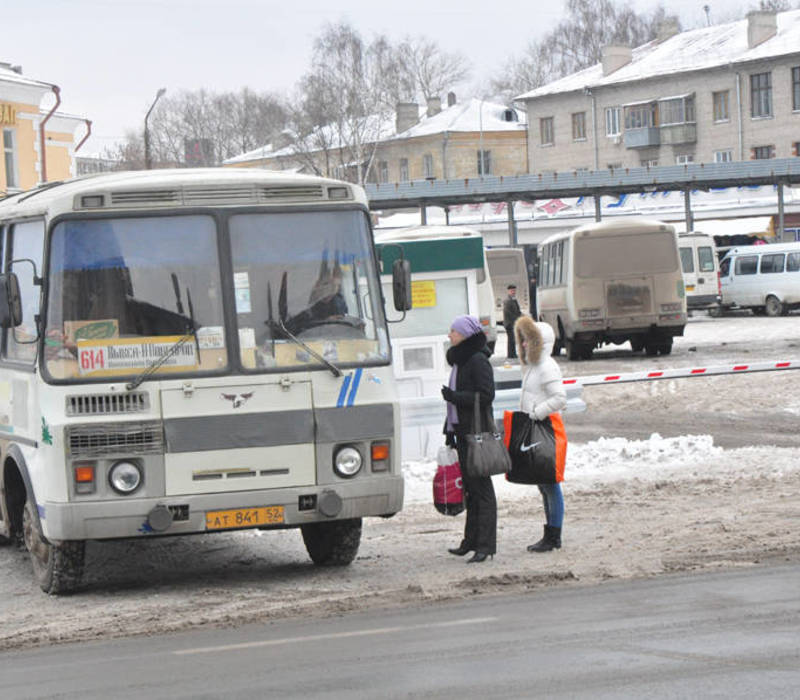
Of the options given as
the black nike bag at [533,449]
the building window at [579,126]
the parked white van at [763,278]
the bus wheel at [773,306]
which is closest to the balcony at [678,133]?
the building window at [579,126]

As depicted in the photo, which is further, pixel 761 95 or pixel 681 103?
pixel 681 103

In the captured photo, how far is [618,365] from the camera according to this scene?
106 feet

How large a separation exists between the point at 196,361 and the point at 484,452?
211cm

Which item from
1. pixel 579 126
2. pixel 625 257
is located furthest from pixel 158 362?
pixel 579 126

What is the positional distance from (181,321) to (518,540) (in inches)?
134

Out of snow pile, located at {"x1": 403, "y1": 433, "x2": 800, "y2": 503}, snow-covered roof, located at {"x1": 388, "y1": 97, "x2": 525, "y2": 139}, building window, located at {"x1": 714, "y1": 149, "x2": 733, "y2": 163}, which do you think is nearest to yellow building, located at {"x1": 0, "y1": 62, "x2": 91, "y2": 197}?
snow pile, located at {"x1": 403, "y1": 433, "x2": 800, "y2": 503}

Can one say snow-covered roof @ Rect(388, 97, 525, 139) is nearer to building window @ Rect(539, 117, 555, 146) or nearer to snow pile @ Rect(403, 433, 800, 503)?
building window @ Rect(539, 117, 555, 146)

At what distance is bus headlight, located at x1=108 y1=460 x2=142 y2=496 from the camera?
960 cm

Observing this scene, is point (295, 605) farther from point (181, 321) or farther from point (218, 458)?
point (181, 321)

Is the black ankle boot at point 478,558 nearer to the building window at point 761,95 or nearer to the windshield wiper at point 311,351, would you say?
the windshield wiper at point 311,351

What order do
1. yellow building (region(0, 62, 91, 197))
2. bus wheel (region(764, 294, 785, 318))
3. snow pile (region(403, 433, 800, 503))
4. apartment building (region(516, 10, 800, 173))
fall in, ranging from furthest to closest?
1. apartment building (region(516, 10, 800, 173))
2. bus wheel (region(764, 294, 785, 318))
3. yellow building (region(0, 62, 91, 197))
4. snow pile (region(403, 433, 800, 503))

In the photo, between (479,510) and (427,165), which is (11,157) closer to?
(479,510)

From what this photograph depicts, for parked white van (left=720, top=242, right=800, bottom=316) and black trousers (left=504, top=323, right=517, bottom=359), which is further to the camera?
parked white van (left=720, top=242, right=800, bottom=316)

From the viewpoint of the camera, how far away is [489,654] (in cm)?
737
